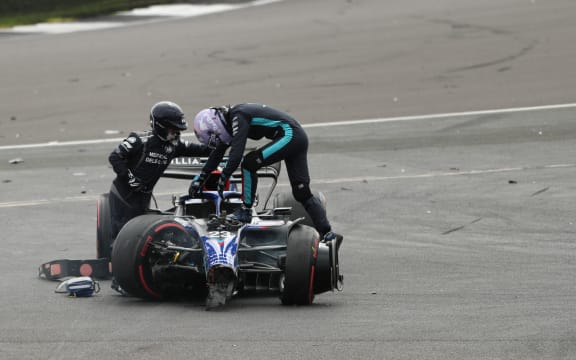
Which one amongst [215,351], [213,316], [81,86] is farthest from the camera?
[81,86]

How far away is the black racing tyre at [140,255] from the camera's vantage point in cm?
949

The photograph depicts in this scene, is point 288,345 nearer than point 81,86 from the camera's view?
Yes

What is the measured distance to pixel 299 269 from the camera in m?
9.48

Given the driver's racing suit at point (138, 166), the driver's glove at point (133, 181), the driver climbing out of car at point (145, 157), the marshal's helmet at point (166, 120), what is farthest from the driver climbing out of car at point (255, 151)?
the driver's glove at point (133, 181)

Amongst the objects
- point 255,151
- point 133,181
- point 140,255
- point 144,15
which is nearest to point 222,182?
point 255,151

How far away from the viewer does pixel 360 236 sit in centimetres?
1279

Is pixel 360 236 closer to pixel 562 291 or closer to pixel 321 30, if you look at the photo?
pixel 562 291

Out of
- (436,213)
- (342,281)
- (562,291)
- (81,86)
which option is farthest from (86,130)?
(562,291)

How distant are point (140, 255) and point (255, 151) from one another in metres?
1.85

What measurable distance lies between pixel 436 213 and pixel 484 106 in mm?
6934

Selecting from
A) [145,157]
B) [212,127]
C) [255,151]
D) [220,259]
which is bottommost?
[220,259]

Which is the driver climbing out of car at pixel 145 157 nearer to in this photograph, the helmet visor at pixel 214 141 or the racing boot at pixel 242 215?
the helmet visor at pixel 214 141

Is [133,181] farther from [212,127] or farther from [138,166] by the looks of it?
[212,127]

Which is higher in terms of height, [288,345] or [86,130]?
[288,345]
